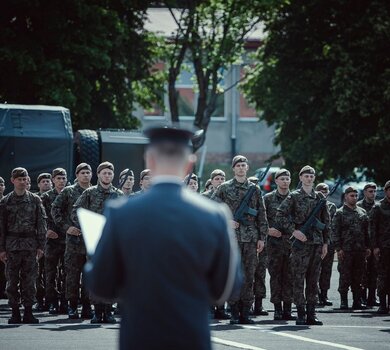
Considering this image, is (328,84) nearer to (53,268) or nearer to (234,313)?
(53,268)

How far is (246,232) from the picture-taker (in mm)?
16859

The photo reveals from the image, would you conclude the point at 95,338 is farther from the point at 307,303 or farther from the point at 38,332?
the point at 307,303

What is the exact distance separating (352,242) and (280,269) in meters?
2.35

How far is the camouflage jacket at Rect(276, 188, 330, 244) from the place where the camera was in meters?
17.0

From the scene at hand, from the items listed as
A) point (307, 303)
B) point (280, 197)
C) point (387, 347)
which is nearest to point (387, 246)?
point (280, 197)

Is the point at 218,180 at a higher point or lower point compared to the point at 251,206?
higher

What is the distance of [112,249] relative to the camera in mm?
5852

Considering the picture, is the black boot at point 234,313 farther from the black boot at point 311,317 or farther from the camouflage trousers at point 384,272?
Result: the camouflage trousers at point 384,272

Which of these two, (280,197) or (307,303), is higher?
(280,197)

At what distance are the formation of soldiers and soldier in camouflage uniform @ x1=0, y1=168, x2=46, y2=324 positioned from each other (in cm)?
1

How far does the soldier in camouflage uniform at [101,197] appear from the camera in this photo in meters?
16.6

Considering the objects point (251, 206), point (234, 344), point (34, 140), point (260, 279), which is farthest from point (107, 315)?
point (34, 140)

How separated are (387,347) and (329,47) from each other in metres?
26.5

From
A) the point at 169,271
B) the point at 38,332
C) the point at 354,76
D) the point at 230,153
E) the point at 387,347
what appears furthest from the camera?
A: the point at 230,153
